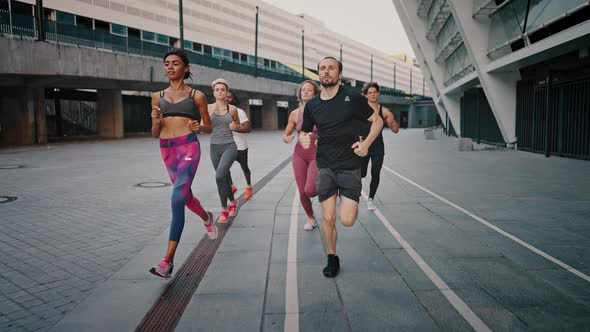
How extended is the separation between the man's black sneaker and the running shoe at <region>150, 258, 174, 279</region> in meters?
1.43

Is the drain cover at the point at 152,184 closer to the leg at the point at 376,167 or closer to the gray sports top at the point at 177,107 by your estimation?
the leg at the point at 376,167

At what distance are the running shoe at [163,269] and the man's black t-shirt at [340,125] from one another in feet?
A: 5.60

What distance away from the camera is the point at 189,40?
61.4 metres

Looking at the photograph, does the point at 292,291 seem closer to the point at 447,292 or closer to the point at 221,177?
the point at 447,292

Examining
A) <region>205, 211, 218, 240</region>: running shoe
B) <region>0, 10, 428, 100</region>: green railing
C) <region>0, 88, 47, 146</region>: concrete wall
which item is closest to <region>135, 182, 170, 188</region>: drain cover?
<region>205, 211, 218, 240</region>: running shoe

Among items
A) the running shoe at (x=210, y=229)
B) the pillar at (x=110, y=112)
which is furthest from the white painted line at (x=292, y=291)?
the pillar at (x=110, y=112)

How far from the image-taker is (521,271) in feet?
13.5

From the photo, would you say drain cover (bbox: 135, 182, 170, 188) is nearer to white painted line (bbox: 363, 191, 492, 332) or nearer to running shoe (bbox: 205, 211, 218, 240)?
running shoe (bbox: 205, 211, 218, 240)

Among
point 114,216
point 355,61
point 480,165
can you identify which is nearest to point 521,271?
point 114,216

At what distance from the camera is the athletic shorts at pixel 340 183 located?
4035 millimetres

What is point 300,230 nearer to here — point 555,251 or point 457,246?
point 457,246

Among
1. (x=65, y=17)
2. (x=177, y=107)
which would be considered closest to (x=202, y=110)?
(x=177, y=107)

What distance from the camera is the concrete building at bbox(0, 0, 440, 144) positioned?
72.0 feet

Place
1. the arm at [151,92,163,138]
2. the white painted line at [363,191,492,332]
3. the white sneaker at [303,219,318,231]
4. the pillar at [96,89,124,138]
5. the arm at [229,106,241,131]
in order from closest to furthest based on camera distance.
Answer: the white painted line at [363,191,492,332]
the arm at [151,92,163,138]
the white sneaker at [303,219,318,231]
the arm at [229,106,241,131]
the pillar at [96,89,124,138]
